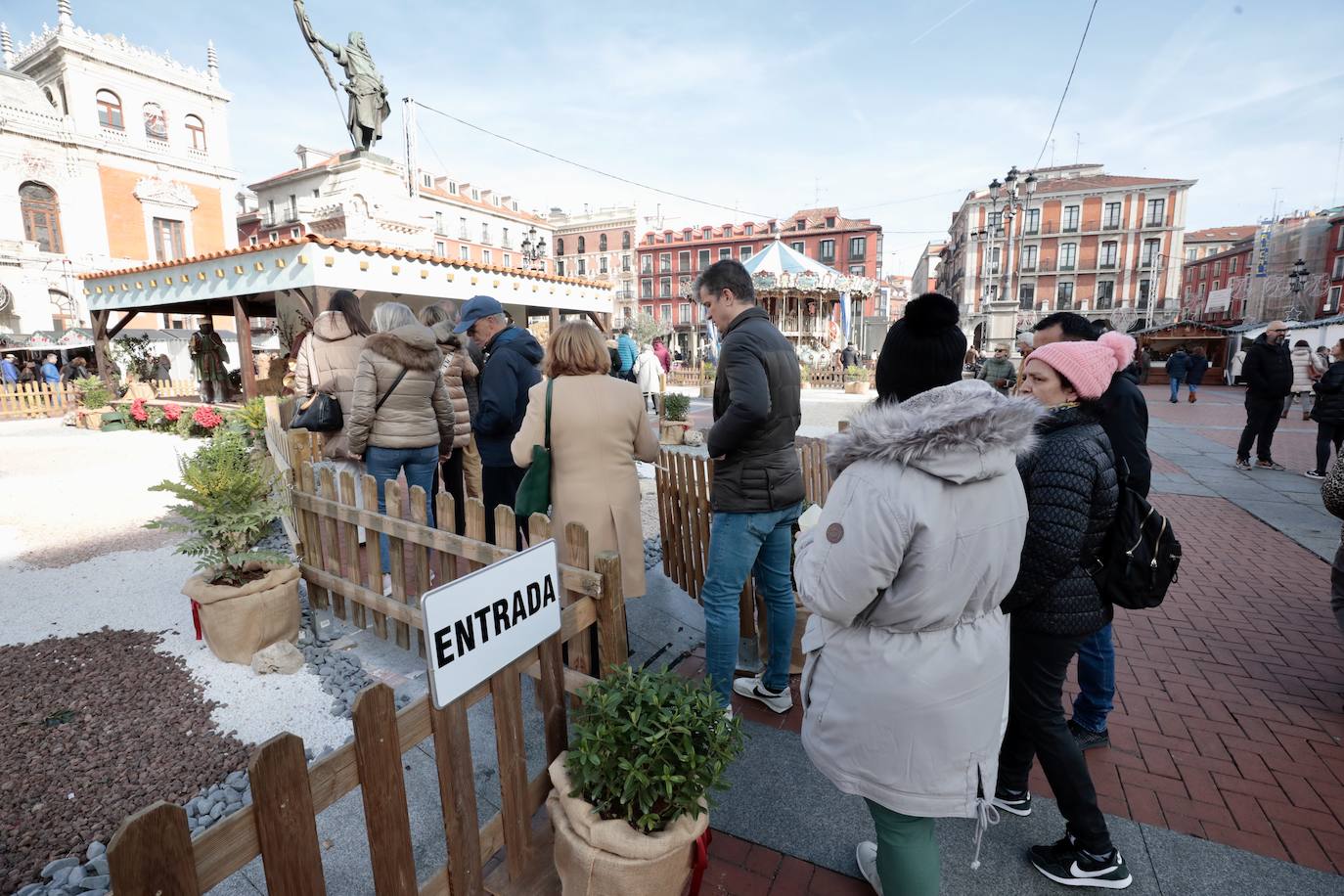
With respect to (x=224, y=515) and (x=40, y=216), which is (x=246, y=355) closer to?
(x=224, y=515)

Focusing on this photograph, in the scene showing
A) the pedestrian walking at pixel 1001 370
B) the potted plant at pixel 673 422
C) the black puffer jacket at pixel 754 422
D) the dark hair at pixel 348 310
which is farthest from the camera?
the potted plant at pixel 673 422

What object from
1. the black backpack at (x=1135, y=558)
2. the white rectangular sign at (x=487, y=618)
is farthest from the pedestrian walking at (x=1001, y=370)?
the white rectangular sign at (x=487, y=618)

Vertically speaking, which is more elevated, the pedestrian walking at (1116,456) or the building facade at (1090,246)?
the building facade at (1090,246)

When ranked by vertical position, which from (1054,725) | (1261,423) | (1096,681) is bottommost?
(1096,681)

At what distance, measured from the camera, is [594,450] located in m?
2.71

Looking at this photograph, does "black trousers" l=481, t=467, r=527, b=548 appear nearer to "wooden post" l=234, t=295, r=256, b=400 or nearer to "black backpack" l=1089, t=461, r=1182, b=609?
"black backpack" l=1089, t=461, r=1182, b=609

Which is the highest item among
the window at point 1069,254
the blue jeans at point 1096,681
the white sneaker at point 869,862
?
the window at point 1069,254

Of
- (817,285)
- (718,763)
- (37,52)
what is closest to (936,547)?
(718,763)

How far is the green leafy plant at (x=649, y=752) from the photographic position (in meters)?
1.69

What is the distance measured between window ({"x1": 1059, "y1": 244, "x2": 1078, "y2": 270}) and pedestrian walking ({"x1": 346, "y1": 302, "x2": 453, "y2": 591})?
2308 inches

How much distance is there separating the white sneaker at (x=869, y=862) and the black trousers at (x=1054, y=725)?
0.60 metres

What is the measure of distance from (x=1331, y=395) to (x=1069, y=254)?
170 ft

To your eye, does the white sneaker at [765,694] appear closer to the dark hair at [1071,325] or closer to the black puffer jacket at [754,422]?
the black puffer jacket at [754,422]

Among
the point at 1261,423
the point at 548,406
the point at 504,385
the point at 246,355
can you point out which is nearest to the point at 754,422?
the point at 548,406
